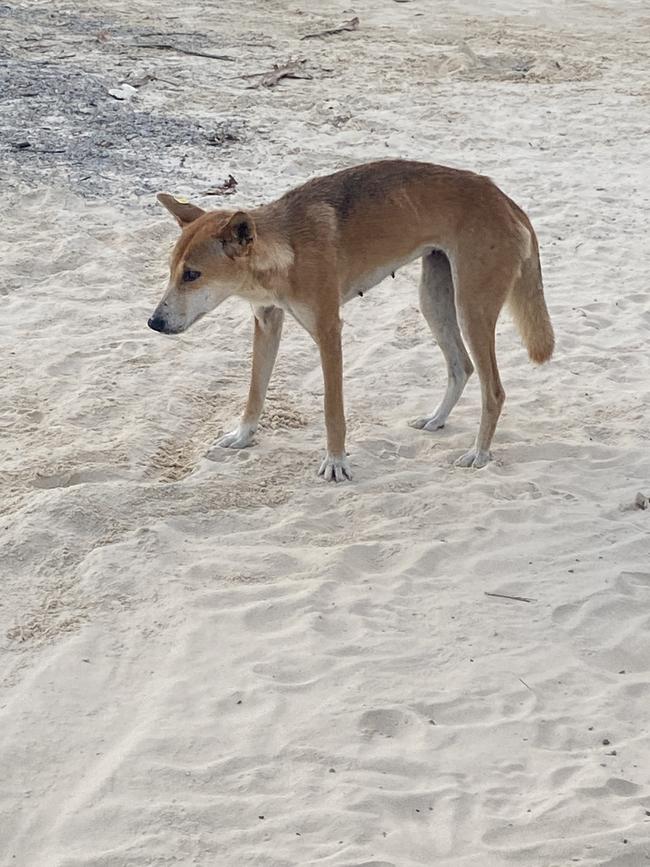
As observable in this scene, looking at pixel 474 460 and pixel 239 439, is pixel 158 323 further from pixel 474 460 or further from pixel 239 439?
pixel 474 460

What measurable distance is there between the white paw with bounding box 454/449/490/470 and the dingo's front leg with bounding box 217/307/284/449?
1099 mm

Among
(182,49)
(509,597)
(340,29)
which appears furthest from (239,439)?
(340,29)

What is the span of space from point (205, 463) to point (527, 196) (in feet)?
16.2

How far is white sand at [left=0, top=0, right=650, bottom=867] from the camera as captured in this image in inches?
149

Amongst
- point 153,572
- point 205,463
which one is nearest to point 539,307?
point 205,463

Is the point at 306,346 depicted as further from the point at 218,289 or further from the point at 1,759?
the point at 1,759

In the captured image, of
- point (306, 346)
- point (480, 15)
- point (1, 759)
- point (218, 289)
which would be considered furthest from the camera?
point (480, 15)

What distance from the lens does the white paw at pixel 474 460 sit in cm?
618

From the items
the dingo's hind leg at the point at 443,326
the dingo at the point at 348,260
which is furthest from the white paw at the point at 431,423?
the dingo at the point at 348,260

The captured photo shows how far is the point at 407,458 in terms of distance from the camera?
628cm

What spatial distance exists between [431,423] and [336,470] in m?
0.83

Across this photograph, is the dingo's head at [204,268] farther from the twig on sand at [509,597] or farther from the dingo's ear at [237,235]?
the twig on sand at [509,597]

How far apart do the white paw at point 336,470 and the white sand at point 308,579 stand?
0.09 meters

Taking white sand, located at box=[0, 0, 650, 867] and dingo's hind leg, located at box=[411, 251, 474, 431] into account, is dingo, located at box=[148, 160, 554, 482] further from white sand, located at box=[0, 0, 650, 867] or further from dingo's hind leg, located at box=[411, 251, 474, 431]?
white sand, located at box=[0, 0, 650, 867]
